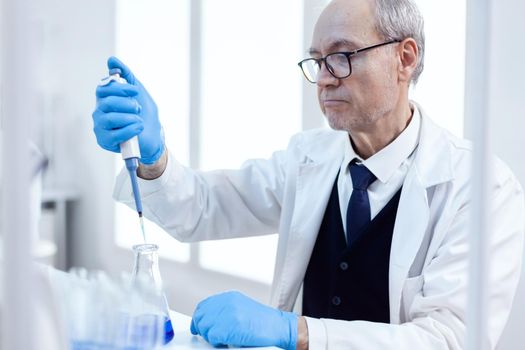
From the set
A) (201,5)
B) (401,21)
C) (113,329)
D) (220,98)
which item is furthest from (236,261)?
(113,329)

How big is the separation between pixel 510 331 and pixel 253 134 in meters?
1.49

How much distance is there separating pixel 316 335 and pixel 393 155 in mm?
566

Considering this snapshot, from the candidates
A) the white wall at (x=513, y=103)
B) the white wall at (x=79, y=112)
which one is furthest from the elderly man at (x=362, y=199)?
the white wall at (x=79, y=112)

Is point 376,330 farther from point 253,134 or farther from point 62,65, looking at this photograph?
point 62,65

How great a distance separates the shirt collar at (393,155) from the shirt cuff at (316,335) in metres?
0.49

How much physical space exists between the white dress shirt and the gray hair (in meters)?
0.20

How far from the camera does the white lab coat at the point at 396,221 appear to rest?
1.16 meters

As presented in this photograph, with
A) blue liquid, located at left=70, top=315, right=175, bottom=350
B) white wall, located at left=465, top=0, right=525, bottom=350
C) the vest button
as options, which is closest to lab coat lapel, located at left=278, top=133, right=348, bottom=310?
the vest button

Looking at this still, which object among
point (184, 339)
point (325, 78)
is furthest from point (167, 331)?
point (325, 78)

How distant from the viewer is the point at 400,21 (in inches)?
57.9

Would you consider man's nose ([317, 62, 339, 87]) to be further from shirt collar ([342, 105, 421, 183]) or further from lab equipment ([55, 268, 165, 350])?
lab equipment ([55, 268, 165, 350])

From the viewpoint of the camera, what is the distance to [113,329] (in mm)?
675

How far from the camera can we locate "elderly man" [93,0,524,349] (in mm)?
1216

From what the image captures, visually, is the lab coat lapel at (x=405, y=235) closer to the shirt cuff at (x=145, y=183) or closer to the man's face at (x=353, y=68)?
the man's face at (x=353, y=68)
